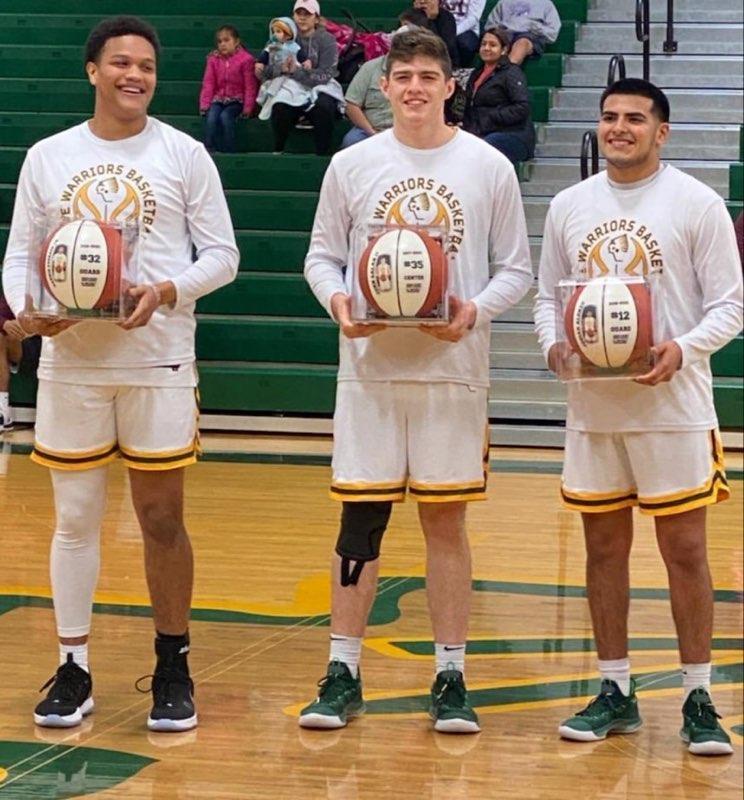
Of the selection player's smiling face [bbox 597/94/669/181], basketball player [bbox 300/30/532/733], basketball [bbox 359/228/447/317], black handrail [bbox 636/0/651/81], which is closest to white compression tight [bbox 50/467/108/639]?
basketball player [bbox 300/30/532/733]

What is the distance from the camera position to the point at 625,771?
392 cm

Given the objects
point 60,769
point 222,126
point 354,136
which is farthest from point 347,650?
point 222,126

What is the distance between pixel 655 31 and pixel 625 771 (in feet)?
30.2

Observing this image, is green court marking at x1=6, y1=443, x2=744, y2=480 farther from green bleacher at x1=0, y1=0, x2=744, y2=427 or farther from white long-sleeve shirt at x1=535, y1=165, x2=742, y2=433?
white long-sleeve shirt at x1=535, y1=165, x2=742, y2=433

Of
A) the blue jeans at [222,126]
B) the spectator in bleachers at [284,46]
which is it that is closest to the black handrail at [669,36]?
the spectator in bleachers at [284,46]

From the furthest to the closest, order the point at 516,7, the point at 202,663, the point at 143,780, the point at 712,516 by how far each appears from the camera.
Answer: the point at 516,7
the point at 712,516
the point at 202,663
the point at 143,780

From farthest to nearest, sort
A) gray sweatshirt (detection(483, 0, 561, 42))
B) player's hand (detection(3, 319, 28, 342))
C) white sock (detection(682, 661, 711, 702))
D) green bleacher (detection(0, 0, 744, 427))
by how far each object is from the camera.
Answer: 1. gray sweatshirt (detection(483, 0, 561, 42))
2. green bleacher (detection(0, 0, 744, 427))
3. player's hand (detection(3, 319, 28, 342))
4. white sock (detection(682, 661, 711, 702))

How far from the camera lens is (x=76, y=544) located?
4.28 meters

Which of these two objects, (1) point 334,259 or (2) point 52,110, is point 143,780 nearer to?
(1) point 334,259

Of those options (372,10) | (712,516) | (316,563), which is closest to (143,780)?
(316,563)

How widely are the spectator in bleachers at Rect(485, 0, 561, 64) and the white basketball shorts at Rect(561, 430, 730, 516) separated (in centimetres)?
733

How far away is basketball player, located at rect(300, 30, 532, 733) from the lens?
420 cm

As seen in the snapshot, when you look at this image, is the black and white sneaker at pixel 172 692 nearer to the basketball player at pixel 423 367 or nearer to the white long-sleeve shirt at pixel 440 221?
the basketball player at pixel 423 367

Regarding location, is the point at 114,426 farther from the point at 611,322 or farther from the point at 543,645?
the point at 543,645
